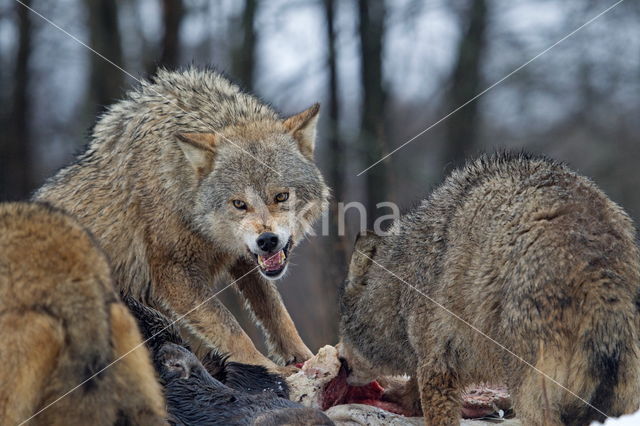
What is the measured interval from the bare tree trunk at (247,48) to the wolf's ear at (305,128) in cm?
721

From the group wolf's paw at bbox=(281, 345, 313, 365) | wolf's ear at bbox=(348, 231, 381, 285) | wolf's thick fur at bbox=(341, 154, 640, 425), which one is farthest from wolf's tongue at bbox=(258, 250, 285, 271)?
wolf's paw at bbox=(281, 345, 313, 365)

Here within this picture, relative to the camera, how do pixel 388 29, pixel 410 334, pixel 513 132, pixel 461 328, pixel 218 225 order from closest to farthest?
pixel 461 328 → pixel 410 334 → pixel 218 225 → pixel 388 29 → pixel 513 132

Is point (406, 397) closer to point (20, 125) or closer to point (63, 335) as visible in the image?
point (63, 335)

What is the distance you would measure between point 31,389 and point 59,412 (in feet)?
0.53

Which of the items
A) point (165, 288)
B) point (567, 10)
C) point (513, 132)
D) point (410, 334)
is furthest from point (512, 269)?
point (513, 132)

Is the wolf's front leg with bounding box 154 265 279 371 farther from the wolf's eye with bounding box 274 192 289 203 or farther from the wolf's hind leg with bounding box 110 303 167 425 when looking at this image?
the wolf's hind leg with bounding box 110 303 167 425

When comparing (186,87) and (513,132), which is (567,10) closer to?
(513,132)

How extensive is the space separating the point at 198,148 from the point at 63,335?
3.28 meters

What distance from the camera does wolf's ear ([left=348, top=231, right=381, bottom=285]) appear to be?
603cm

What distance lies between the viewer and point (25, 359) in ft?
10.8

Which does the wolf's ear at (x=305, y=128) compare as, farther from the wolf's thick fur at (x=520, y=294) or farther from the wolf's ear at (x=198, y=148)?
the wolf's thick fur at (x=520, y=294)

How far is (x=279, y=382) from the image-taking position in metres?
5.58

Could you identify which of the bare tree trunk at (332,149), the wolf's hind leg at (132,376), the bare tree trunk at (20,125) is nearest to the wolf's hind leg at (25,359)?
the wolf's hind leg at (132,376)

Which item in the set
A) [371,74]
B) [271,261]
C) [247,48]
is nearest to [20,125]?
[247,48]
